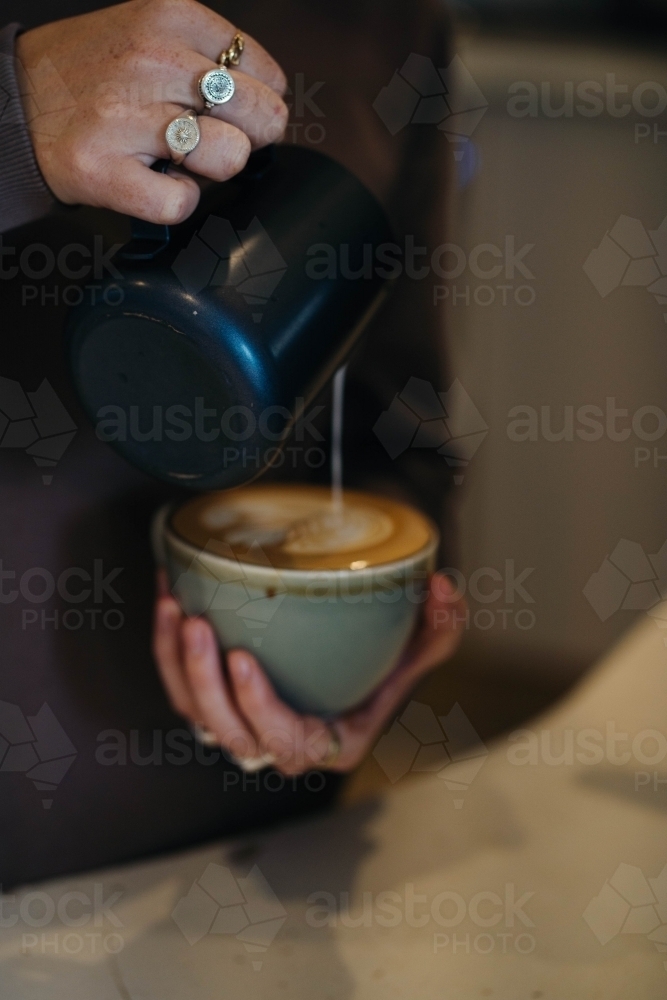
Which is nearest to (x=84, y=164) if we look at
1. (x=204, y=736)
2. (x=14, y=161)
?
(x=14, y=161)

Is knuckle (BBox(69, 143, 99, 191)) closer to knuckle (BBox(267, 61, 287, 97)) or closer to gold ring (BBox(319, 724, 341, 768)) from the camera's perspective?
knuckle (BBox(267, 61, 287, 97))

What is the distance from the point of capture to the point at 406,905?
58cm

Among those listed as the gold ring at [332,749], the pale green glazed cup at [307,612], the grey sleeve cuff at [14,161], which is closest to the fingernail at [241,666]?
the pale green glazed cup at [307,612]

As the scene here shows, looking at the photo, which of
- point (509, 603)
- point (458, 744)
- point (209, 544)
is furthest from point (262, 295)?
point (509, 603)

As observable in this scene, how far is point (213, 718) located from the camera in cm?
61

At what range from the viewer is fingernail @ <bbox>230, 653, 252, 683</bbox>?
1.81 feet

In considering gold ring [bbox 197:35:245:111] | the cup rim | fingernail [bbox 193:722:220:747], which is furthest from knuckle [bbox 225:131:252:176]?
fingernail [bbox 193:722:220:747]

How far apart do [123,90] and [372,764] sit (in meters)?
0.58

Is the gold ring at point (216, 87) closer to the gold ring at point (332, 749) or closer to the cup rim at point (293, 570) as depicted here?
the cup rim at point (293, 570)

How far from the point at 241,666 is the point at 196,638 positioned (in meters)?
0.04

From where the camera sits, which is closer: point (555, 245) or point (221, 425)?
point (221, 425)

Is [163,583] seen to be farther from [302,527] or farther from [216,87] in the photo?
[216,87]

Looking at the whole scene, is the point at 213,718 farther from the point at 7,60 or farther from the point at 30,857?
the point at 7,60

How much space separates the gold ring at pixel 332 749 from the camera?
643mm
